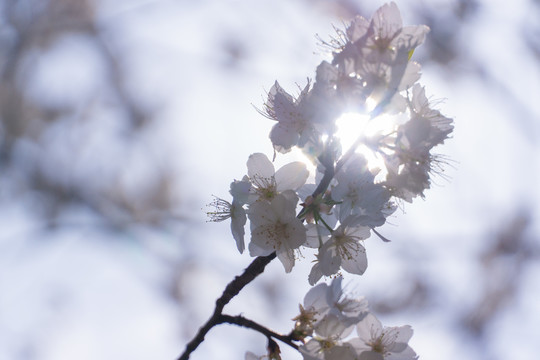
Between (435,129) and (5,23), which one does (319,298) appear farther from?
(5,23)

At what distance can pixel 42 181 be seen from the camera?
17.9 ft

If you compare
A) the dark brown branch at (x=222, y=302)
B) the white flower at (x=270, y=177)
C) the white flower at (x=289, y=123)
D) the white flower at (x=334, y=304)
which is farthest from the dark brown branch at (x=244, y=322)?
the white flower at (x=289, y=123)

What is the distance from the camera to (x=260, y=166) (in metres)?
1.18

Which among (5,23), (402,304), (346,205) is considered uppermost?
(5,23)

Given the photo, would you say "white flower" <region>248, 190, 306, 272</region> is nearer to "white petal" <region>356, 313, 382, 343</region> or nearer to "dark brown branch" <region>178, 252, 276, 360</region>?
"dark brown branch" <region>178, 252, 276, 360</region>

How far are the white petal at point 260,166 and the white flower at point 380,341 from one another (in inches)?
16.3

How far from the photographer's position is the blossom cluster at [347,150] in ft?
3.30

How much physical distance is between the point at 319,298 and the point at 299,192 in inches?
10.0

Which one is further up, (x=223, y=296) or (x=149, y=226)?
(x=149, y=226)

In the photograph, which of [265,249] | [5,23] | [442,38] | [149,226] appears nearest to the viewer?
[265,249]

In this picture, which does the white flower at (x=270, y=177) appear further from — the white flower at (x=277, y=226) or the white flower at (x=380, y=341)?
the white flower at (x=380, y=341)

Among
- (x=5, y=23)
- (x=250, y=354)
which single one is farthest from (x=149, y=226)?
(x=250, y=354)

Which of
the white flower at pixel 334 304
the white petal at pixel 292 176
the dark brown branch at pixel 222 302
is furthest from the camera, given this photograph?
the white petal at pixel 292 176

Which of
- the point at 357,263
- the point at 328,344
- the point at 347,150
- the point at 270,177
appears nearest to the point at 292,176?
the point at 270,177
